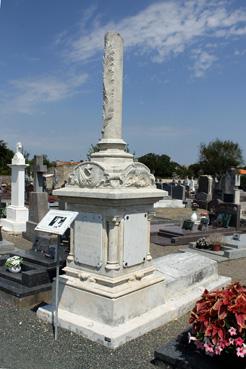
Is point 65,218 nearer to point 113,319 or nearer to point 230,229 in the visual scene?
point 113,319

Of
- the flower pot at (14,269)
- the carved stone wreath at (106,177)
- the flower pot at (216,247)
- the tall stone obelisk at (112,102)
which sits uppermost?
the tall stone obelisk at (112,102)

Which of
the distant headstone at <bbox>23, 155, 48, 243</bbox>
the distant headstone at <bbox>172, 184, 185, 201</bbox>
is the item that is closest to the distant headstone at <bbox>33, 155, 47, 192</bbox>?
→ the distant headstone at <bbox>23, 155, 48, 243</bbox>

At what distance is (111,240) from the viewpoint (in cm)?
480

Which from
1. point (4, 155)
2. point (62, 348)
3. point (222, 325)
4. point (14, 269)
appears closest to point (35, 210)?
point (14, 269)

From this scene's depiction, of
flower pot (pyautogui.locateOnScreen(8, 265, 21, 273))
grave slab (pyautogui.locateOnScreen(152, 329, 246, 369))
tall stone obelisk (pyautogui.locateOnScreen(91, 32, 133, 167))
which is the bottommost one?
grave slab (pyautogui.locateOnScreen(152, 329, 246, 369))

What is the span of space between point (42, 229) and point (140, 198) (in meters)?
1.26

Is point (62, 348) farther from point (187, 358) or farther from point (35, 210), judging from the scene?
point (35, 210)

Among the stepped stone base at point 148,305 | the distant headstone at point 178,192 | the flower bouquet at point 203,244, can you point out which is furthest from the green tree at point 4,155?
the stepped stone base at point 148,305

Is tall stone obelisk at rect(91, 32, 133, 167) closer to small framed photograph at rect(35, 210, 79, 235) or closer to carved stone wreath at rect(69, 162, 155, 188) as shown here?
carved stone wreath at rect(69, 162, 155, 188)

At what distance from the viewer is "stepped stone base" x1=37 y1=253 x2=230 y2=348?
14.9ft

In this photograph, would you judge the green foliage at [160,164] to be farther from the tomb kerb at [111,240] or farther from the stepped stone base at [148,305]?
the tomb kerb at [111,240]

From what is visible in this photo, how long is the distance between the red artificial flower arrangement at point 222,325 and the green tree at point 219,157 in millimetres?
66992

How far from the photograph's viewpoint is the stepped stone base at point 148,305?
454cm

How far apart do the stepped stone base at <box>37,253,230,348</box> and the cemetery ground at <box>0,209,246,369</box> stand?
9 cm
